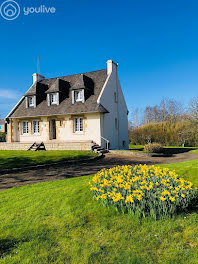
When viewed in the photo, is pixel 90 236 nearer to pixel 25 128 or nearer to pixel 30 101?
pixel 25 128

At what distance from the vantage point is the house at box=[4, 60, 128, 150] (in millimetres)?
23359

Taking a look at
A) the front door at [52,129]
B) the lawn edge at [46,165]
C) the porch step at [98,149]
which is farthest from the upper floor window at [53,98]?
the lawn edge at [46,165]

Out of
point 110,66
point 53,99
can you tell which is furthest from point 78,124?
point 110,66

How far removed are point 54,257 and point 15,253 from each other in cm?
76

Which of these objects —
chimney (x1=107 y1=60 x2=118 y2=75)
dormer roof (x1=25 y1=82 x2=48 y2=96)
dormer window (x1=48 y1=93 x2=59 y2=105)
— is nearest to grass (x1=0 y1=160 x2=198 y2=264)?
dormer window (x1=48 y1=93 x2=59 y2=105)

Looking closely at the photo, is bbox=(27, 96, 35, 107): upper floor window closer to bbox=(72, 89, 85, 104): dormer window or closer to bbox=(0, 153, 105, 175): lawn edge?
bbox=(72, 89, 85, 104): dormer window

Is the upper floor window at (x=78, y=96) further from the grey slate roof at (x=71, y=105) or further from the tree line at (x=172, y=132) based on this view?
the tree line at (x=172, y=132)

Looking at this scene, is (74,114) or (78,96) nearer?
(74,114)

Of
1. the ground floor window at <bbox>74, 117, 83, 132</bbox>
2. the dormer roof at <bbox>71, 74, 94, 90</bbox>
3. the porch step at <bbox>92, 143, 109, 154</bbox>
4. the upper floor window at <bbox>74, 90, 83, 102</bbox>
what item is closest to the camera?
the porch step at <bbox>92, 143, 109, 154</bbox>

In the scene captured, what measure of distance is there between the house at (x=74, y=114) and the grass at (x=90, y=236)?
15816mm

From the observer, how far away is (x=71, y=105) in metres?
24.7

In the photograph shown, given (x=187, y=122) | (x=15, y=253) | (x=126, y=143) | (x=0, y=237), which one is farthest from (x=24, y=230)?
Result: (x=187, y=122)

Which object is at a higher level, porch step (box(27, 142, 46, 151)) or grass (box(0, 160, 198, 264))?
porch step (box(27, 142, 46, 151))

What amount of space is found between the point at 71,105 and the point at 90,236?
21596 millimetres
